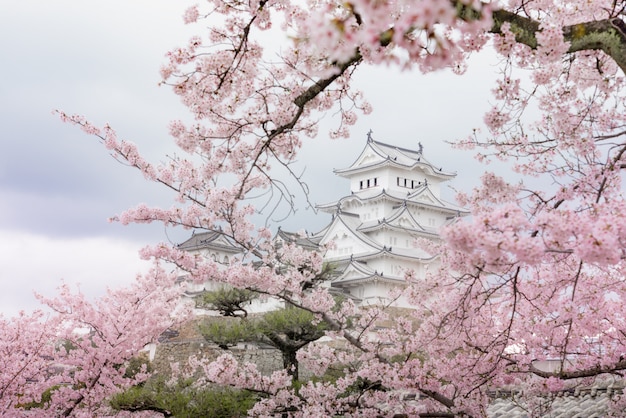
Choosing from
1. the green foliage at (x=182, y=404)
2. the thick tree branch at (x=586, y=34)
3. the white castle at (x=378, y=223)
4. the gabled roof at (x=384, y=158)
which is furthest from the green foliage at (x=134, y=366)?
the thick tree branch at (x=586, y=34)

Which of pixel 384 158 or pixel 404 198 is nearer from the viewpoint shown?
pixel 404 198

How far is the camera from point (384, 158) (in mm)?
34469

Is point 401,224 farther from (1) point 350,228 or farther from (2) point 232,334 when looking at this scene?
(2) point 232,334

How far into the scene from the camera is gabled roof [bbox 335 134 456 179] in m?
34.8

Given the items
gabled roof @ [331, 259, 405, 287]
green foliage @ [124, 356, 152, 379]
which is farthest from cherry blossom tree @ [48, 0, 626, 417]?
gabled roof @ [331, 259, 405, 287]

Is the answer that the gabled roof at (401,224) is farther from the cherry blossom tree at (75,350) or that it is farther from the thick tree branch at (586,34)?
the thick tree branch at (586,34)

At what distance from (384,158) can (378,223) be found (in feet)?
14.2

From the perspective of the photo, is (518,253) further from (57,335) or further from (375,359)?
(57,335)

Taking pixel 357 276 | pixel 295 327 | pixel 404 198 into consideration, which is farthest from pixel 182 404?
pixel 404 198

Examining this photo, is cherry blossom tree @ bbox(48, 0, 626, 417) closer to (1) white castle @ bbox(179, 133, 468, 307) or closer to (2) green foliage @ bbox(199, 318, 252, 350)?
(2) green foliage @ bbox(199, 318, 252, 350)

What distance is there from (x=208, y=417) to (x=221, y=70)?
23.7ft

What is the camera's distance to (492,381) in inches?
299

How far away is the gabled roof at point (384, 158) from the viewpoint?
34781mm

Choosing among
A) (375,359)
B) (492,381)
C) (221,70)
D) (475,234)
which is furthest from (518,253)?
(375,359)
